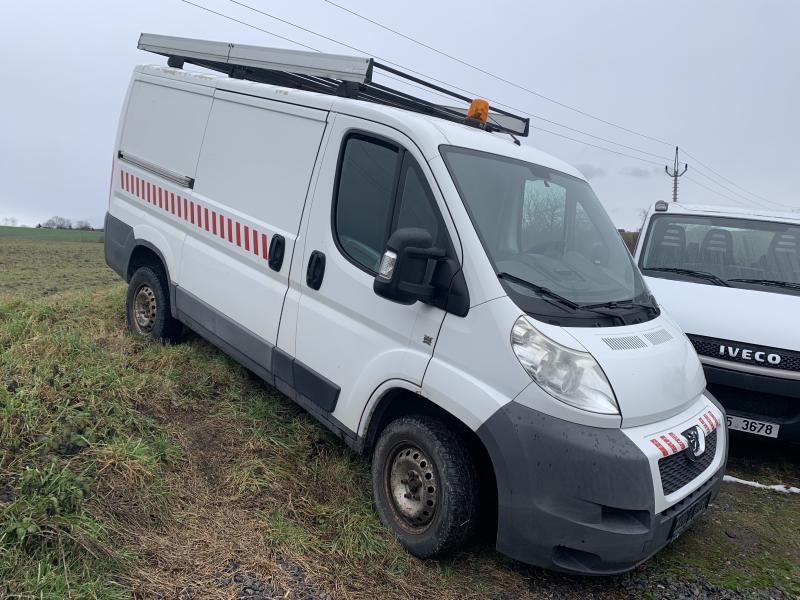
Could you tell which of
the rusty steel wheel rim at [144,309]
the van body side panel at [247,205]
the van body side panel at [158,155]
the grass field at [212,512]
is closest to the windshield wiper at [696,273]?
the grass field at [212,512]

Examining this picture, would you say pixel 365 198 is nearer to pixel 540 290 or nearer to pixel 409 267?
pixel 409 267

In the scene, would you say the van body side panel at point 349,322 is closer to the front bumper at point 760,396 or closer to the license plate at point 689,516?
the license plate at point 689,516

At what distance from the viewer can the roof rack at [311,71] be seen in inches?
161

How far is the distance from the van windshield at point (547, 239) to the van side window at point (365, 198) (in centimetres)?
39

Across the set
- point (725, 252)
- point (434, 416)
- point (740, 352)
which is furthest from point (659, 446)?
point (725, 252)

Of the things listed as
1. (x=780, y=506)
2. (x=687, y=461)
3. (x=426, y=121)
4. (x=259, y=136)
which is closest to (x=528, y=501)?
(x=687, y=461)

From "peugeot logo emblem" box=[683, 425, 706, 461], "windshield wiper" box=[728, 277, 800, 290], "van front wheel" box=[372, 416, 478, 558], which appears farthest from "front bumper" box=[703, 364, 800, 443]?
"van front wheel" box=[372, 416, 478, 558]

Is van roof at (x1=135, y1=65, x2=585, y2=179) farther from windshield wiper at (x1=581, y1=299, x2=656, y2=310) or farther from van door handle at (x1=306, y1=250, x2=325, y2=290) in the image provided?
windshield wiper at (x1=581, y1=299, x2=656, y2=310)

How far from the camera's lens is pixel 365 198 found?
11.9 ft

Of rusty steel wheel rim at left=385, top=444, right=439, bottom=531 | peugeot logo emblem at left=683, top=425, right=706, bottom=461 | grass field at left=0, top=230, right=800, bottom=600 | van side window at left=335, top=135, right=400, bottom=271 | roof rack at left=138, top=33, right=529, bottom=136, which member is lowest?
grass field at left=0, top=230, right=800, bottom=600

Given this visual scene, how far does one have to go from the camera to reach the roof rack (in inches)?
161

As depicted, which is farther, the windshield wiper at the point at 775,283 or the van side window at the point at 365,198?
the windshield wiper at the point at 775,283

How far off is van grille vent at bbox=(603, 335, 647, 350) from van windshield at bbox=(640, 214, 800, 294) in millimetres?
2731

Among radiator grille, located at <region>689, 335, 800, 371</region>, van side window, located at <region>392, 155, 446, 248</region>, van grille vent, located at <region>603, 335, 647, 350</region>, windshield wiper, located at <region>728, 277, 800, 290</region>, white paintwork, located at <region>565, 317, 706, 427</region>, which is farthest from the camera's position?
windshield wiper, located at <region>728, 277, 800, 290</region>
